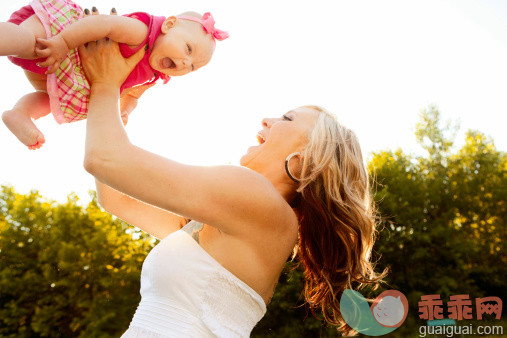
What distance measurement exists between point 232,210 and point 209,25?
113cm

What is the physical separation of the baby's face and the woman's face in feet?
1.85

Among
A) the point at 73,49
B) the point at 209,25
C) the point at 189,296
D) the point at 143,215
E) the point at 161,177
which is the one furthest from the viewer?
the point at 143,215

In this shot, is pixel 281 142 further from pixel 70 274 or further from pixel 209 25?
pixel 70 274

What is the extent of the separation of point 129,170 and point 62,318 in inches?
569

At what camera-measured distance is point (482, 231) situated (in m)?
22.0

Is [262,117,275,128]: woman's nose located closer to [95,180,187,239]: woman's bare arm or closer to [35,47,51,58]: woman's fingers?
[95,180,187,239]: woman's bare arm

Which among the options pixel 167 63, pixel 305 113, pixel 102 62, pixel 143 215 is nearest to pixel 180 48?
pixel 167 63

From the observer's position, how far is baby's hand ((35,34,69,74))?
75.0 inches

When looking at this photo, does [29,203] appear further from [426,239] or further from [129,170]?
[129,170]

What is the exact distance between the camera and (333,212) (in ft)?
7.77

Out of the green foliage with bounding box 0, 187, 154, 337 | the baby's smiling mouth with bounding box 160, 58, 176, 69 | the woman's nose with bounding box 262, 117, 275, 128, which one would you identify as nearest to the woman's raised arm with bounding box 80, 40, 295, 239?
the baby's smiling mouth with bounding box 160, 58, 176, 69

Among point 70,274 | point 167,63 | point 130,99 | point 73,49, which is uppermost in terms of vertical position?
point 73,49

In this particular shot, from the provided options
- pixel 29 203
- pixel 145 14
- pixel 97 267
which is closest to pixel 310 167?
pixel 145 14

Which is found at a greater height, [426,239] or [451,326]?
[426,239]
